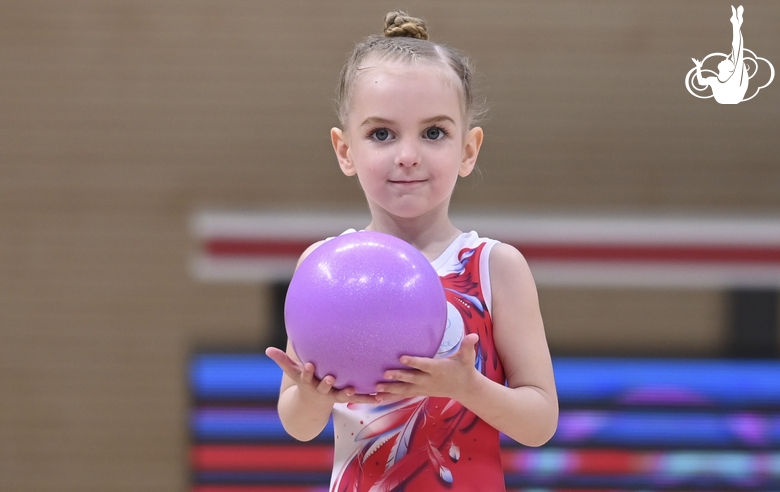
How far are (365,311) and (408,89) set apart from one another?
1.49 feet

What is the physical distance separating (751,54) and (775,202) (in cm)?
78

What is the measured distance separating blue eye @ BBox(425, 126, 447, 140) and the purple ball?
264 mm

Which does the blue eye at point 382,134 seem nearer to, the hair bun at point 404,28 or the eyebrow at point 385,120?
the eyebrow at point 385,120

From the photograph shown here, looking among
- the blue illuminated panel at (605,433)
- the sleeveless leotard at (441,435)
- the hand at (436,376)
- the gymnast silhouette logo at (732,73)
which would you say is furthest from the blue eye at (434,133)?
the gymnast silhouette logo at (732,73)

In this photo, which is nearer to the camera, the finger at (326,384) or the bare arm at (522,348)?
the finger at (326,384)

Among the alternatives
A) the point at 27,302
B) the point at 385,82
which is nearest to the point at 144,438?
the point at 27,302

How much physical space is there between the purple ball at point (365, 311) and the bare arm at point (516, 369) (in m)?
0.10

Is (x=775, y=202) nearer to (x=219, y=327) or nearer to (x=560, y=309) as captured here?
(x=560, y=309)

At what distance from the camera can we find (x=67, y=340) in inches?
177

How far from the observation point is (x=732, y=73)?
4352mm

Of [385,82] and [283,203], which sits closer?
[385,82]

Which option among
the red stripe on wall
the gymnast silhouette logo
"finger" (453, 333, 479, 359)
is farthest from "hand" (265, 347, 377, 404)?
the gymnast silhouette logo

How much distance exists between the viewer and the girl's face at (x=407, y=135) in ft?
5.14

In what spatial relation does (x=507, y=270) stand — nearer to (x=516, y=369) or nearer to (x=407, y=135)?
(x=516, y=369)
